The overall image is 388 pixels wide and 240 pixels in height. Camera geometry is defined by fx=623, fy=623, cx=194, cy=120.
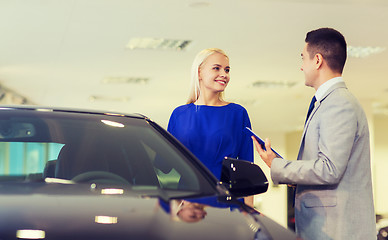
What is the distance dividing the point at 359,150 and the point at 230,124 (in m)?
0.79

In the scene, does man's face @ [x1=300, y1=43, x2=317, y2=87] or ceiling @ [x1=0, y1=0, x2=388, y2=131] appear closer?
man's face @ [x1=300, y1=43, x2=317, y2=87]

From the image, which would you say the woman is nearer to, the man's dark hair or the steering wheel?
the man's dark hair

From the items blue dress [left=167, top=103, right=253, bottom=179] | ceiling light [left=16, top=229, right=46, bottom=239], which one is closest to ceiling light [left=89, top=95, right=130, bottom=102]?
blue dress [left=167, top=103, right=253, bottom=179]

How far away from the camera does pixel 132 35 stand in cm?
808

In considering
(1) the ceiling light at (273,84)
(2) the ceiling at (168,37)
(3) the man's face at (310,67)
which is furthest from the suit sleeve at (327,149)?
(1) the ceiling light at (273,84)

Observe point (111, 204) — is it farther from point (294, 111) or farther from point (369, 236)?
point (294, 111)

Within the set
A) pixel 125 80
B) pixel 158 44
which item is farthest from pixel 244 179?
pixel 125 80

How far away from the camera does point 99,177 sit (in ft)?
6.53

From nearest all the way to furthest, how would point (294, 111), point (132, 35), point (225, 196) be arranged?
point (225, 196) < point (132, 35) < point (294, 111)

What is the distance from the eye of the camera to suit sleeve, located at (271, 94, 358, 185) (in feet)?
7.40

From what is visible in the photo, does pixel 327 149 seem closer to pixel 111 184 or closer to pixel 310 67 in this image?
pixel 310 67

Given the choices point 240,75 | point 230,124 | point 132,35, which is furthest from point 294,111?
point 230,124

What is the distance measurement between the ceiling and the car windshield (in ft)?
14.9

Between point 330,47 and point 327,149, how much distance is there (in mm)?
438
